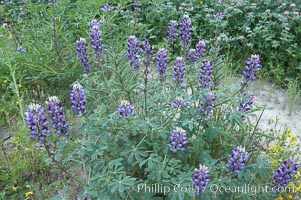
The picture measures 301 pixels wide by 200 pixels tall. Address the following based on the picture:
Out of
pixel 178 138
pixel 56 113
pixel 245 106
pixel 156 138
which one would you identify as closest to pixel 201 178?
pixel 178 138

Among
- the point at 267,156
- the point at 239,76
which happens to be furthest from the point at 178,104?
the point at 239,76

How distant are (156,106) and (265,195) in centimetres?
85

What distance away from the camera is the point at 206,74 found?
8.04 ft

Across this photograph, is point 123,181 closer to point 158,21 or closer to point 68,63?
point 68,63

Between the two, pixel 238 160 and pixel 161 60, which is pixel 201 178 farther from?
pixel 161 60

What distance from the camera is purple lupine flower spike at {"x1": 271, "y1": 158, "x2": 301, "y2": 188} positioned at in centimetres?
217

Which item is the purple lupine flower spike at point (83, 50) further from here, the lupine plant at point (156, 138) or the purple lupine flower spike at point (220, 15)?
the purple lupine flower spike at point (220, 15)

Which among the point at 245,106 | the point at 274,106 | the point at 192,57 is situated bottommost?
the point at 274,106

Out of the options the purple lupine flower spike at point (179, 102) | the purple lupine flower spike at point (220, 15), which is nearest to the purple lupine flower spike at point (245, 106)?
the purple lupine flower spike at point (179, 102)

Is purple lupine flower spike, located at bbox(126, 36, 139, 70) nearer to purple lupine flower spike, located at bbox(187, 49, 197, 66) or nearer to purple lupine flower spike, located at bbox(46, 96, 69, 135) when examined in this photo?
purple lupine flower spike, located at bbox(187, 49, 197, 66)

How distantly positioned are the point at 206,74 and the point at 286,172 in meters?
0.74

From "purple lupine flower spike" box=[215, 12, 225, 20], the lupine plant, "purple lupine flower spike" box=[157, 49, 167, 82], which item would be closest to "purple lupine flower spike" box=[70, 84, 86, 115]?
the lupine plant

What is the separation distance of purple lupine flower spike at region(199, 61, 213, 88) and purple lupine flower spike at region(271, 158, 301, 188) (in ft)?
2.18

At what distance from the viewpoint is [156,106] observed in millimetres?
2434
